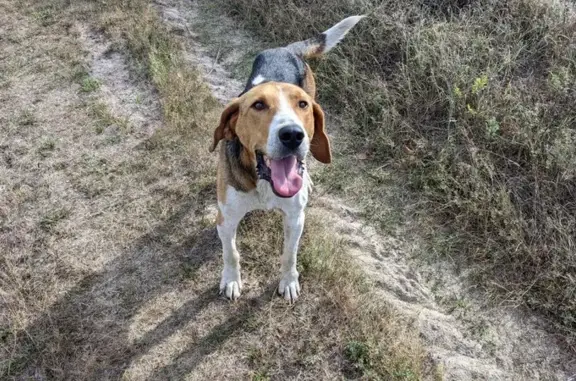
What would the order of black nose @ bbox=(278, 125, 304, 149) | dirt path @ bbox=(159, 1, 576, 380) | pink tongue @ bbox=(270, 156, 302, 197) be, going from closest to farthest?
black nose @ bbox=(278, 125, 304, 149)
pink tongue @ bbox=(270, 156, 302, 197)
dirt path @ bbox=(159, 1, 576, 380)

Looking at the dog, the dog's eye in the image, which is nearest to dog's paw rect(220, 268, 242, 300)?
the dog

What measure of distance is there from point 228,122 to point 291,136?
730 millimetres

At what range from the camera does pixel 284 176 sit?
3080mm


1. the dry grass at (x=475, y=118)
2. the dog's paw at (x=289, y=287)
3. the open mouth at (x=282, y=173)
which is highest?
the open mouth at (x=282, y=173)

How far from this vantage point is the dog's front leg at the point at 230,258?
3586mm

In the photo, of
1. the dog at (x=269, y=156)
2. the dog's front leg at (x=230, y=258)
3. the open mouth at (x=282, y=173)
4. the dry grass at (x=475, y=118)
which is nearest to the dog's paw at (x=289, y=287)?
the dog at (x=269, y=156)

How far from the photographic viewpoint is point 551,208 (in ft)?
14.7

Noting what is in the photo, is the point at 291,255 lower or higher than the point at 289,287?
higher

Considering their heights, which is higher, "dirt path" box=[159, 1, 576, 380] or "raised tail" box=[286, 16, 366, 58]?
"raised tail" box=[286, 16, 366, 58]

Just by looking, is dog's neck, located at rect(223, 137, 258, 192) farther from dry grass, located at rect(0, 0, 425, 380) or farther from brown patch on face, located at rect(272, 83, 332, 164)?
dry grass, located at rect(0, 0, 425, 380)

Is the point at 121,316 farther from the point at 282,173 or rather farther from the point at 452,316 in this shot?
the point at 452,316

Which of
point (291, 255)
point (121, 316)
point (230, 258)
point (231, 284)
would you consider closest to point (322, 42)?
point (291, 255)

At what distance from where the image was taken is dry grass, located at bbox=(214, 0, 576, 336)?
4.32m

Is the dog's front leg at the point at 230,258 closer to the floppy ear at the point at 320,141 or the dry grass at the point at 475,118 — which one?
the floppy ear at the point at 320,141
